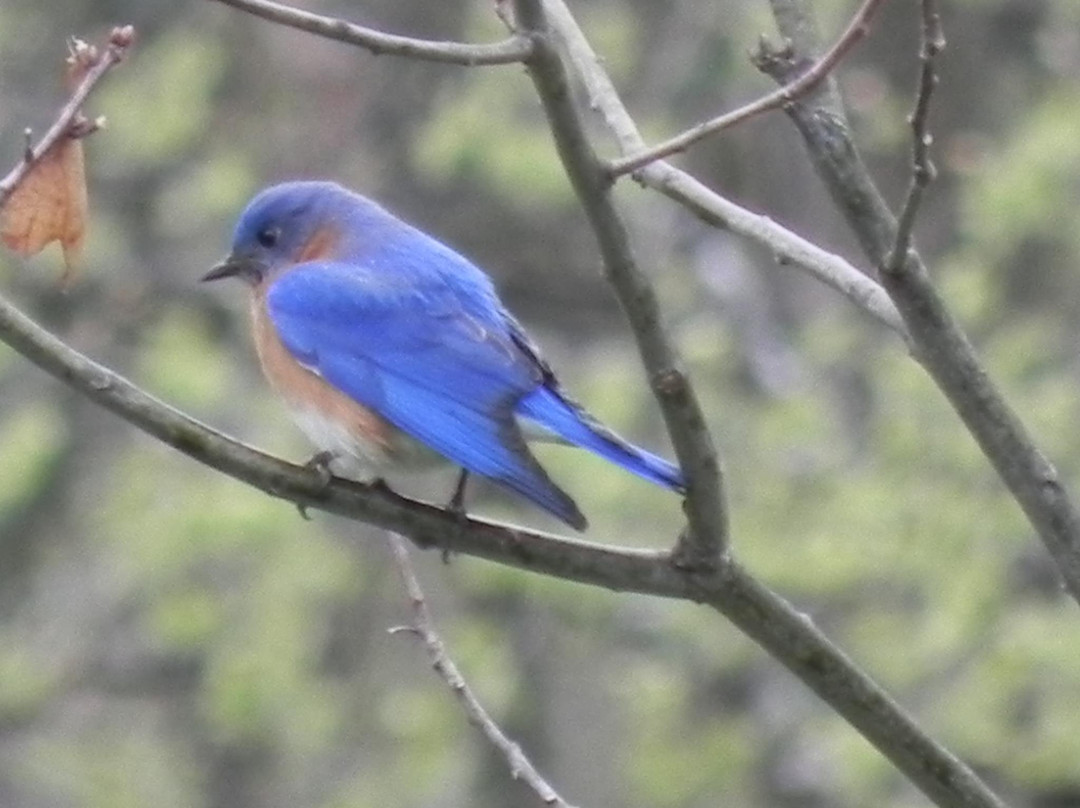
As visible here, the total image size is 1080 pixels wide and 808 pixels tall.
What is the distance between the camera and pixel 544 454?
23.5 ft

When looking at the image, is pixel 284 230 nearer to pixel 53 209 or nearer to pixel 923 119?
pixel 53 209

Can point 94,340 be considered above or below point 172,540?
above

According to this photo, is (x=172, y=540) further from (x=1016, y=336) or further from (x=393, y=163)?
(x=1016, y=336)

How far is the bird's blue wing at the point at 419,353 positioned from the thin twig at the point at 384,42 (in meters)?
1.01

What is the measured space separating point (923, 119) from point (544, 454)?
496cm

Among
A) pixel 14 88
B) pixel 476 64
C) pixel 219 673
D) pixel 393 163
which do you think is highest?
pixel 393 163

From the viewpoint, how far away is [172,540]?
7070 millimetres

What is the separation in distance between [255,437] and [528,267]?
1292 mm

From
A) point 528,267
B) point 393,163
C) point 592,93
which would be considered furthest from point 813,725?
point 592,93

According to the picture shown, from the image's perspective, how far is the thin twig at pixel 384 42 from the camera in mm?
2078

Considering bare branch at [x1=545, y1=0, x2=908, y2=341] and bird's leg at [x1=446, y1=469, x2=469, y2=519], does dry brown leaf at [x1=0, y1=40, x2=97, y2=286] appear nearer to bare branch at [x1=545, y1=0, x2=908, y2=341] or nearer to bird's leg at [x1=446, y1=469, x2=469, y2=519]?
bird's leg at [x1=446, y1=469, x2=469, y2=519]

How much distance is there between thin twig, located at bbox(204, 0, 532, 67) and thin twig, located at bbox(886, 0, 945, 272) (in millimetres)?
422

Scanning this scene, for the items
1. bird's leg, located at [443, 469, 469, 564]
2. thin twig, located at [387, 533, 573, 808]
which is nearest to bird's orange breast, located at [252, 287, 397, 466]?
bird's leg, located at [443, 469, 469, 564]

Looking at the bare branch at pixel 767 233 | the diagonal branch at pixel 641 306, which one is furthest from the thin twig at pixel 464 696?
the bare branch at pixel 767 233
